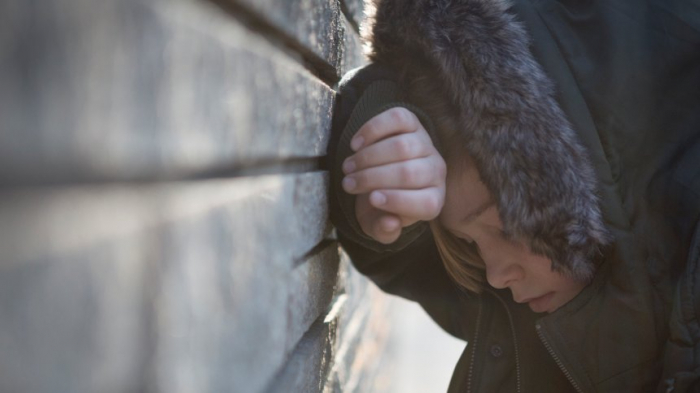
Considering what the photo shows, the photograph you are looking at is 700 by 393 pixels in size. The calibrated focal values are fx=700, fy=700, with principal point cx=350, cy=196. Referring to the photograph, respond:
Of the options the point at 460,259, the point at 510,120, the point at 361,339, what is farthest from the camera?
the point at 361,339

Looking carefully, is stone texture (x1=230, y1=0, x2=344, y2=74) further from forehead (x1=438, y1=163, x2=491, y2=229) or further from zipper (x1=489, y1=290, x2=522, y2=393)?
zipper (x1=489, y1=290, x2=522, y2=393)

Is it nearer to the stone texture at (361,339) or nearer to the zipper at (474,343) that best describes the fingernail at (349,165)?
the stone texture at (361,339)

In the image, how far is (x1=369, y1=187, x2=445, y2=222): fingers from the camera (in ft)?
4.64

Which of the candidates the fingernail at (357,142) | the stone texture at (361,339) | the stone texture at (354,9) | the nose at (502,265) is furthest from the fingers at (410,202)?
the stone texture at (354,9)

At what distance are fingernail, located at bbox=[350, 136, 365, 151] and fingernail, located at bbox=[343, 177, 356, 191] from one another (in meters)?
0.07

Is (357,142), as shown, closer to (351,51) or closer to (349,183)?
(349,183)

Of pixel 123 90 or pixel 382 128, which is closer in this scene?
pixel 123 90

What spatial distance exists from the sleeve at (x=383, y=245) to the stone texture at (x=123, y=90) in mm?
702

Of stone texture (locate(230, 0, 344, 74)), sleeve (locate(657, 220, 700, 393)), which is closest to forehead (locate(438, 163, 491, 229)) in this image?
stone texture (locate(230, 0, 344, 74))

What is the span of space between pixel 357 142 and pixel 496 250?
474 mm

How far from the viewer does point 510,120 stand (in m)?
1.51

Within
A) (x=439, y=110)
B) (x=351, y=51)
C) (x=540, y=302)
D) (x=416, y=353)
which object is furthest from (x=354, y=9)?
(x=416, y=353)

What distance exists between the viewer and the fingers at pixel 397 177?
1412 millimetres

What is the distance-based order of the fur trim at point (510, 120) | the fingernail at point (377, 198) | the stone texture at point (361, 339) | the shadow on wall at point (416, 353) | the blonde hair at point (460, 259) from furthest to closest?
the shadow on wall at point (416, 353) < the stone texture at point (361, 339) < the blonde hair at point (460, 259) < the fur trim at point (510, 120) < the fingernail at point (377, 198)
